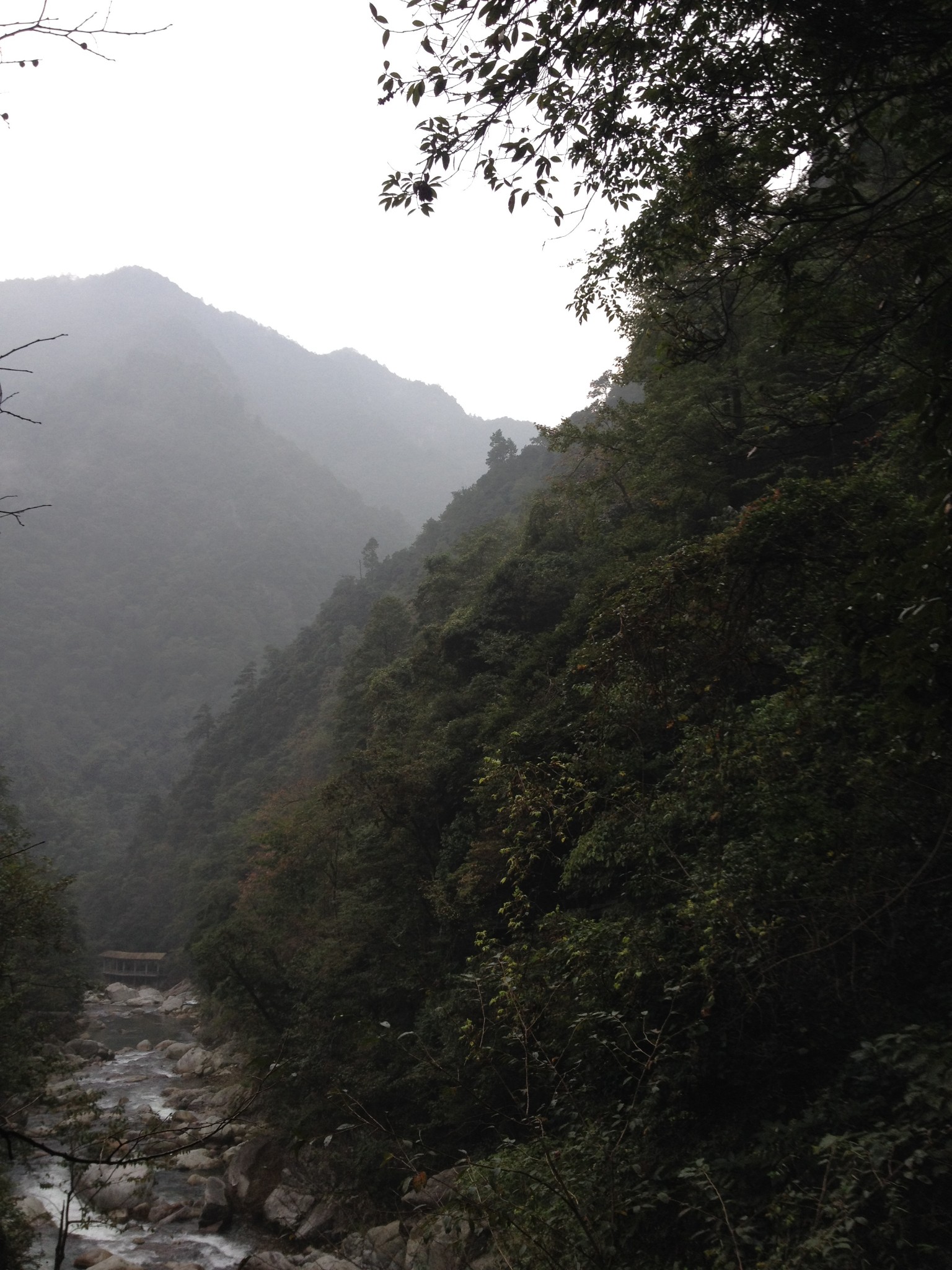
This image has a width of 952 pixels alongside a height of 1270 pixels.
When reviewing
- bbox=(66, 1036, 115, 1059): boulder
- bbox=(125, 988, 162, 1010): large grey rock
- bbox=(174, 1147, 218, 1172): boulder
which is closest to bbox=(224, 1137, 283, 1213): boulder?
bbox=(174, 1147, 218, 1172): boulder

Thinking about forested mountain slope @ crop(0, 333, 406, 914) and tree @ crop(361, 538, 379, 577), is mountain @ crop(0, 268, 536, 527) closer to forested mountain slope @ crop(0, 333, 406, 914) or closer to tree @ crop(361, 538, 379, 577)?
forested mountain slope @ crop(0, 333, 406, 914)

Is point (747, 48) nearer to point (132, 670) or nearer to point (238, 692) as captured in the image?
point (238, 692)

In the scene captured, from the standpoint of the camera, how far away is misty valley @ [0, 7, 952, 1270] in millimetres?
3266

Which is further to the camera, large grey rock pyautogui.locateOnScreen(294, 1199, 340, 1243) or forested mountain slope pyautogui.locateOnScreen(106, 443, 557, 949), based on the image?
forested mountain slope pyautogui.locateOnScreen(106, 443, 557, 949)

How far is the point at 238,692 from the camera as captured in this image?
69312 millimetres

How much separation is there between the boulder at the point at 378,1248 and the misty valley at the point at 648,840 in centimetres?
11

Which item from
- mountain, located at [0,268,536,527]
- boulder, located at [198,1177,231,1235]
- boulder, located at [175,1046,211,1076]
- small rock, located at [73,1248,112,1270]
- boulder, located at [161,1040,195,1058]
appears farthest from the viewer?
mountain, located at [0,268,536,527]

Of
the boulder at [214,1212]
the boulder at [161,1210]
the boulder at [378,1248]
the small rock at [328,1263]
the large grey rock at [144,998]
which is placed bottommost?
the large grey rock at [144,998]

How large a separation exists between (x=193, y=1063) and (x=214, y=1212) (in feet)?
41.8

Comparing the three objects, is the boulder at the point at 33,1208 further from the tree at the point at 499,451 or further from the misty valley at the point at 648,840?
the tree at the point at 499,451

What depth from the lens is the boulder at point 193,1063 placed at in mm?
23000

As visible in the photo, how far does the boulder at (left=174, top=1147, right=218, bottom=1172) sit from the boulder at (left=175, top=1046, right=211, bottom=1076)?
7.33 m

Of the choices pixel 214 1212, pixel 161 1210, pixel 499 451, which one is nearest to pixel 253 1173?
pixel 214 1212

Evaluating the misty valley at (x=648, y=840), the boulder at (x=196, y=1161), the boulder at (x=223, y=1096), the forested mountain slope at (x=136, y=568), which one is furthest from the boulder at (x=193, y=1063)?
the forested mountain slope at (x=136, y=568)
